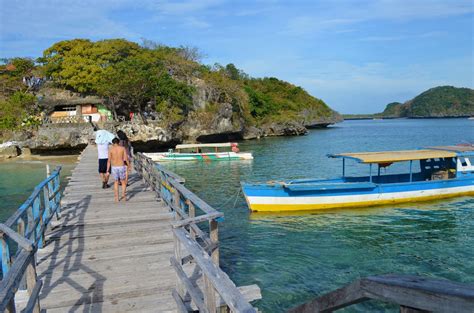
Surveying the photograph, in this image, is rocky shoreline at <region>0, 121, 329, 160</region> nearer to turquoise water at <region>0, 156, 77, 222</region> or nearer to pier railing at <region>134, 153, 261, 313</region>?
turquoise water at <region>0, 156, 77, 222</region>

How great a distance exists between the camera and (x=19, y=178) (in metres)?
27.7

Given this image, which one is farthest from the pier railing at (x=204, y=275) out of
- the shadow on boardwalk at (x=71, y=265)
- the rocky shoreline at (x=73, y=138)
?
the rocky shoreline at (x=73, y=138)

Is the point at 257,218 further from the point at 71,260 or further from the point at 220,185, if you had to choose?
the point at 71,260

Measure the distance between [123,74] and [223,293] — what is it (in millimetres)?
43735

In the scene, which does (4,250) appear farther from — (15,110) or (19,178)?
(15,110)

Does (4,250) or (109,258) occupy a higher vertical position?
(4,250)

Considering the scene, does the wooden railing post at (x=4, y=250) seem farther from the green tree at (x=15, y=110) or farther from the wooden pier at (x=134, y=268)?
the green tree at (x=15, y=110)

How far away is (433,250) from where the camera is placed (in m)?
12.1

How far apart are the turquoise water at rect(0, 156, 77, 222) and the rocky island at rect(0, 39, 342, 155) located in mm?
4089

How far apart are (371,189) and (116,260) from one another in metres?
13.1

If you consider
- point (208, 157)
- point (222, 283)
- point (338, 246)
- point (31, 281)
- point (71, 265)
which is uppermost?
point (222, 283)

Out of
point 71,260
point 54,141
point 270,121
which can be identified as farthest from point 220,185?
point 270,121

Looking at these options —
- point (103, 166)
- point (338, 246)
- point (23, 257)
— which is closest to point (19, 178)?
point (103, 166)

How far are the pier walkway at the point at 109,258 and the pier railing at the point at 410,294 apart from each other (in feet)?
11.6
